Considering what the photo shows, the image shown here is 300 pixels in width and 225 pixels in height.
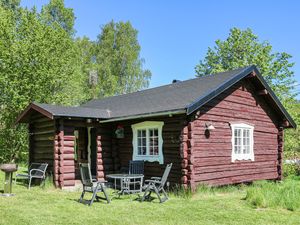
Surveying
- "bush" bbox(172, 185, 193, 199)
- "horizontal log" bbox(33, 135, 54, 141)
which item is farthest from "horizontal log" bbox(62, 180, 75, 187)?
"bush" bbox(172, 185, 193, 199)

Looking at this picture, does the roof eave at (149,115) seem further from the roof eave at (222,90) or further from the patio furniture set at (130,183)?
the patio furniture set at (130,183)

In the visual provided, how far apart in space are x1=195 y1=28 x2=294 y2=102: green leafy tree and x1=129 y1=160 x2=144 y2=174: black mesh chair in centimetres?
1898

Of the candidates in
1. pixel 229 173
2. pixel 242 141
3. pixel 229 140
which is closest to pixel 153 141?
pixel 229 140

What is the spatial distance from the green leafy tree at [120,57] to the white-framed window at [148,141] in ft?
70.9

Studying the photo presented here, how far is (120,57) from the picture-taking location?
34156 millimetres

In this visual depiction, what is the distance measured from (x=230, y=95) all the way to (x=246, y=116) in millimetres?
1214

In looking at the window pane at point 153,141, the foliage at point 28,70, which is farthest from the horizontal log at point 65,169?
the foliage at point 28,70

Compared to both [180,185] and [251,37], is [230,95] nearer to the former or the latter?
[180,185]

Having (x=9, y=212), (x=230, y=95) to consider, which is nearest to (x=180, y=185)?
(x=230, y=95)

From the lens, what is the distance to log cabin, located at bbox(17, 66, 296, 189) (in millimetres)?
10539

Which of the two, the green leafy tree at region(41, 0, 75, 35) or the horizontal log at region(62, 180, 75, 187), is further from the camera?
the green leafy tree at region(41, 0, 75, 35)

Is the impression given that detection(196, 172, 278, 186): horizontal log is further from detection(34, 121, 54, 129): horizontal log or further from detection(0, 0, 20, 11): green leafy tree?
detection(0, 0, 20, 11): green leafy tree

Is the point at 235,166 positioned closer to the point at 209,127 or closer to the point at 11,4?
the point at 209,127

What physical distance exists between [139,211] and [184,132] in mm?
3112
